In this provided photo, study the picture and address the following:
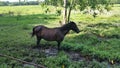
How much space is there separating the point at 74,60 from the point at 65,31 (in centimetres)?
186

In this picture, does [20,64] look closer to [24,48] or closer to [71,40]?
[24,48]

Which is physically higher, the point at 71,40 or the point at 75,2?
the point at 75,2

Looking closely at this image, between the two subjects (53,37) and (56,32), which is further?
(53,37)

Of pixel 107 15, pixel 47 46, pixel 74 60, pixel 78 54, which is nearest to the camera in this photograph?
pixel 74 60

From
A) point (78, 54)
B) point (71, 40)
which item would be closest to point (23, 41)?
point (71, 40)

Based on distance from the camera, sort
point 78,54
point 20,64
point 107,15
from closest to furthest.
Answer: point 20,64
point 78,54
point 107,15

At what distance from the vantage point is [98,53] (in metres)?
13.6

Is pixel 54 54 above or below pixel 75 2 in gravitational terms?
below

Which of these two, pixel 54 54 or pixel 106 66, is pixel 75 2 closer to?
pixel 54 54

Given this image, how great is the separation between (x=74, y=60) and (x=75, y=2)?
9.81 m

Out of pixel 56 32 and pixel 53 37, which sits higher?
pixel 56 32

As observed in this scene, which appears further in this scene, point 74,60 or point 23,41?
point 23,41

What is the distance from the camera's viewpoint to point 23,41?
54.0 ft

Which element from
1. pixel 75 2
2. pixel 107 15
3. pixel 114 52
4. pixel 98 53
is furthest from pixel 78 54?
pixel 107 15
